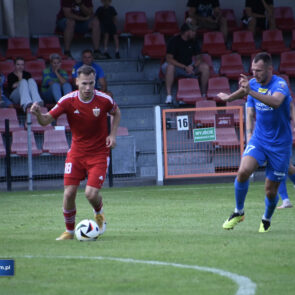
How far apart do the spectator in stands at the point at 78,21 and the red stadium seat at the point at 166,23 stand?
2097 millimetres

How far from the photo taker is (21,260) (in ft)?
22.6

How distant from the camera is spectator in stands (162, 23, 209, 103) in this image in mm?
19312

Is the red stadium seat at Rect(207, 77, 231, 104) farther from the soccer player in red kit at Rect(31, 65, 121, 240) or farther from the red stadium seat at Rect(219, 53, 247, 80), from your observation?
the soccer player in red kit at Rect(31, 65, 121, 240)

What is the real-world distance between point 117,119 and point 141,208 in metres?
3.42

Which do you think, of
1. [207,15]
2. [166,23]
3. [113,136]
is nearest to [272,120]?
[113,136]

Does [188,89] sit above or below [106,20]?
below

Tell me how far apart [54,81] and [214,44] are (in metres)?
5.30

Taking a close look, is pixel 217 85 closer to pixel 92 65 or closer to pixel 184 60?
pixel 184 60

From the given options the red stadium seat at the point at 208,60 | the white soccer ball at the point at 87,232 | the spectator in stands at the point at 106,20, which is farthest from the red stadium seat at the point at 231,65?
the white soccer ball at the point at 87,232

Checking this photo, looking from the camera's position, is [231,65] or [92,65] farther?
[231,65]

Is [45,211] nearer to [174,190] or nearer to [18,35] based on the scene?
[174,190]

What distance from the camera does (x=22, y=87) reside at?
17531 millimetres

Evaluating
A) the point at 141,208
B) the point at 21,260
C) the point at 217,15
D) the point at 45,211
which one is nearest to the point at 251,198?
the point at 141,208

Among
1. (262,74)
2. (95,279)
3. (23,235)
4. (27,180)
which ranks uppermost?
(262,74)
